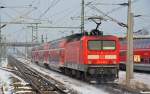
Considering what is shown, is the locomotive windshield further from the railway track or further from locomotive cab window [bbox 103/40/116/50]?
the railway track

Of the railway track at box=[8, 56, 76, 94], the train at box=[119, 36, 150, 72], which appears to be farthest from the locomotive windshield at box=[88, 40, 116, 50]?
the train at box=[119, 36, 150, 72]

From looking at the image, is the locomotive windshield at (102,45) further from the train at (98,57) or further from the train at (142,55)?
the train at (142,55)

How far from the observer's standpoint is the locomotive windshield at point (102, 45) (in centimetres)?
2938

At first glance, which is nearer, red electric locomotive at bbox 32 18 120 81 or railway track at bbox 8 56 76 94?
railway track at bbox 8 56 76 94

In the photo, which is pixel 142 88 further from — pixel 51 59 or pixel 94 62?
pixel 51 59

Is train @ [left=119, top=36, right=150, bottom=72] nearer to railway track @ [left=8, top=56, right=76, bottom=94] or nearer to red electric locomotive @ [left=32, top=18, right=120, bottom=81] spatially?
railway track @ [left=8, top=56, right=76, bottom=94]

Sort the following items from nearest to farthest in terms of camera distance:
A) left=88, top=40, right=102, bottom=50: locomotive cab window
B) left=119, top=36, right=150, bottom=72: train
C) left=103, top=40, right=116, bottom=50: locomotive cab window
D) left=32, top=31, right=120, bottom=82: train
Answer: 1. left=32, top=31, right=120, bottom=82: train
2. left=88, top=40, right=102, bottom=50: locomotive cab window
3. left=103, top=40, right=116, bottom=50: locomotive cab window
4. left=119, top=36, right=150, bottom=72: train

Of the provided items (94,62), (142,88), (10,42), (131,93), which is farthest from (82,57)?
(10,42)

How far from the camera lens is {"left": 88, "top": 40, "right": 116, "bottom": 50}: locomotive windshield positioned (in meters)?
29.4

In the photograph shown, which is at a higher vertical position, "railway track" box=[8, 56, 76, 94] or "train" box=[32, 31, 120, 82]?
"train" box=[32, 31, 120, 82]

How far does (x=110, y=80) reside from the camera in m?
29.3

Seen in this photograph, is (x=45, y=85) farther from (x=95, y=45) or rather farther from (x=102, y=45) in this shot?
(x=102, y=45)

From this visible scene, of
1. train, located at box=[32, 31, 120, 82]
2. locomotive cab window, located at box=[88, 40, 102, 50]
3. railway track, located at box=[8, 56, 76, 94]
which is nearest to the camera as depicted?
railway track, located at box=[8, 56, 76, 94]

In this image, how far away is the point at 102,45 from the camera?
2952 centimetres
